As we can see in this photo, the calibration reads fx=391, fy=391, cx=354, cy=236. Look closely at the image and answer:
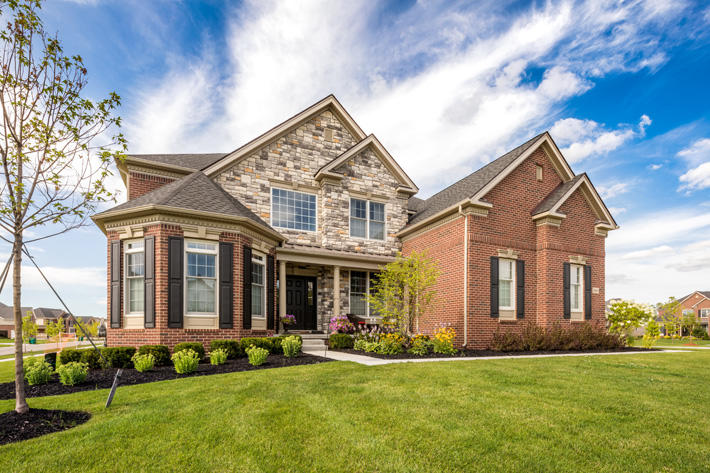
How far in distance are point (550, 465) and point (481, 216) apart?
34.0 feet

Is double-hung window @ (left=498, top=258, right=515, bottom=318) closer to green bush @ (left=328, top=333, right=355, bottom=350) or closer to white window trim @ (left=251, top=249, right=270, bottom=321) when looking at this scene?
green bush @ (left=328, top=333, right=355, bottom=350)

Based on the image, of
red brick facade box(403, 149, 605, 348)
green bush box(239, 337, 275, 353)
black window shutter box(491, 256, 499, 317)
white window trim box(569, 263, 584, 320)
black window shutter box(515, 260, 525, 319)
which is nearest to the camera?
green bush box(239, 337, 275, 353)

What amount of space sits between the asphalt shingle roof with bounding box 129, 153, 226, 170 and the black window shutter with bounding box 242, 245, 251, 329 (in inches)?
200

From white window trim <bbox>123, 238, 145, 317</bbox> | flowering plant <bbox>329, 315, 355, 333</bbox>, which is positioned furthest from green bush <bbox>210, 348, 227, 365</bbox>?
flowering plant <bbox>329, 315, 355, 333</bbox>

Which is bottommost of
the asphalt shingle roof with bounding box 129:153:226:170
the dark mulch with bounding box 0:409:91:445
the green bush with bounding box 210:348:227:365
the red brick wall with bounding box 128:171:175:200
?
the green bush with bounding box 210:348:227:365

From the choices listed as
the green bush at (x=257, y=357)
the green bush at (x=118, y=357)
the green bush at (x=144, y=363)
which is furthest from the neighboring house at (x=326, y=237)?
the green bush at (x=257, y=357)

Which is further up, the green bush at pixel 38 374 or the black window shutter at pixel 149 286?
the black window shutter at pixel 149 286

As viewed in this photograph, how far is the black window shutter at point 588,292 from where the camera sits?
587 inches

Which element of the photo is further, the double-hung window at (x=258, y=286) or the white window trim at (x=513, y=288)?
the white window trim at (x=513, y=288)

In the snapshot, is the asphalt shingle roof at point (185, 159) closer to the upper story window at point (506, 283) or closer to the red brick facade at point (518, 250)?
the red brick facade at point (518, 250)

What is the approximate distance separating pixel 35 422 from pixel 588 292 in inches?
652

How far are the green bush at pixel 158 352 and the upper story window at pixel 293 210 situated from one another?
658 centimetres

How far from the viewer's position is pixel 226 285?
11.3 metres

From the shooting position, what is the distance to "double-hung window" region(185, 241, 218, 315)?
36.2 ft
